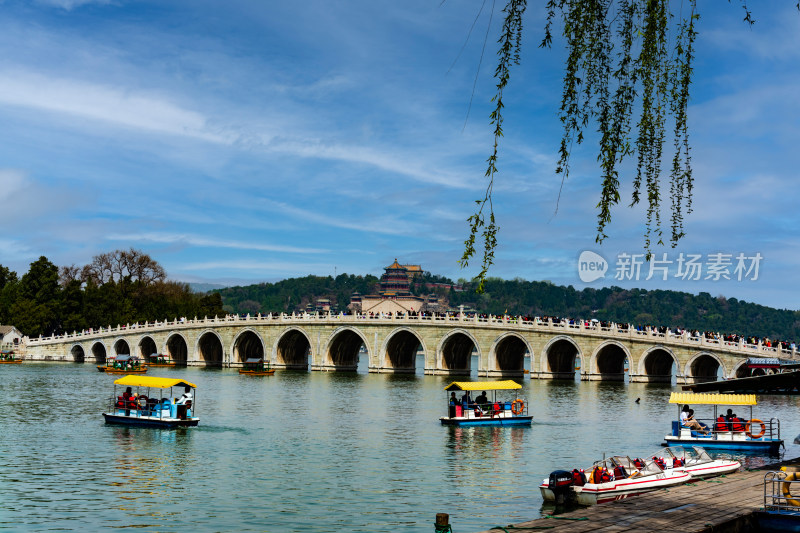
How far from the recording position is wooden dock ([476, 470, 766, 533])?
43.7ft

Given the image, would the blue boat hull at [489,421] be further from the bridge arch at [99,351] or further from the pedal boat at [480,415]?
the bridge arch at [99,351]

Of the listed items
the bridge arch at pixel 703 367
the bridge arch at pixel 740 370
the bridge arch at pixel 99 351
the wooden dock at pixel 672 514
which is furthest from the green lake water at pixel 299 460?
the bridge arch at pixel 99 351

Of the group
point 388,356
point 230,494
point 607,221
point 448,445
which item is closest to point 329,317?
point 388,356

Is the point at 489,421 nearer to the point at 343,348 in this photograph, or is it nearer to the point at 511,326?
the point at 511,326

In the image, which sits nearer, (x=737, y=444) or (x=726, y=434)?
(x=737, y=444)

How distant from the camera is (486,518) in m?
19.3

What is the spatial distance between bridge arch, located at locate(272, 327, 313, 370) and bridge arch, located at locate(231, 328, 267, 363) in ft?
5.19

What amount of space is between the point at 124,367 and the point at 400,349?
26.6 meters

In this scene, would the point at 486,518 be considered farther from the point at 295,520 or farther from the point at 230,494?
the point at 230,494

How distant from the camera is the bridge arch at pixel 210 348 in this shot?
89.4 meters

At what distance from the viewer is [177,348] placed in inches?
3848

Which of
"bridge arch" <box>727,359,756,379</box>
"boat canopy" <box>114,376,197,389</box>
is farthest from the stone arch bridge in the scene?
"boat canopy" <box>114,376,197,389</box>

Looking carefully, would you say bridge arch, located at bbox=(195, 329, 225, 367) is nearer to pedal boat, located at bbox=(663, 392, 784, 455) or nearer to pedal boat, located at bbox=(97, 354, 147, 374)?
pedal boat, located at bbox=(97, 354, 147, 374)

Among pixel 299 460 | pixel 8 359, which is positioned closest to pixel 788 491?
pixel 299 460
